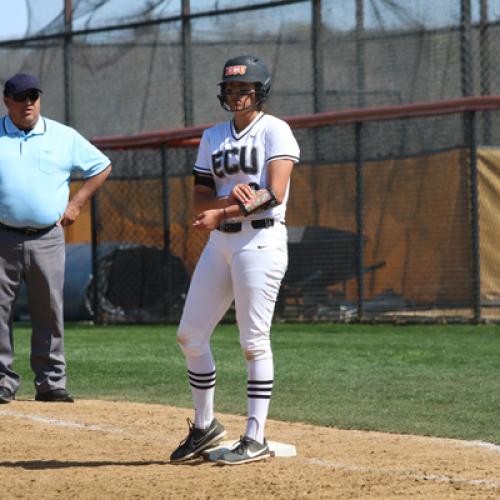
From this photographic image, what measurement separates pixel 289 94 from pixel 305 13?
40.0 inches

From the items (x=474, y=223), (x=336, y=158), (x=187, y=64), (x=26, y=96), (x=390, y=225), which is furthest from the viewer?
(x=187, y=64)

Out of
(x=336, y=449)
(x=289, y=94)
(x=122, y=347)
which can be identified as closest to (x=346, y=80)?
(x=289, y=94)

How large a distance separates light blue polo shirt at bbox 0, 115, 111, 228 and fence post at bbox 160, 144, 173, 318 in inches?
300

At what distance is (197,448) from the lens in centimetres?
619

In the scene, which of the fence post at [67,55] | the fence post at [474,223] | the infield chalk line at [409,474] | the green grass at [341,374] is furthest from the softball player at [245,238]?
the fence post at [67,55]

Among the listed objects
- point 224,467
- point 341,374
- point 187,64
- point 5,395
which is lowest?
point 341,374

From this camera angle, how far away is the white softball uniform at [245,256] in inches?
238

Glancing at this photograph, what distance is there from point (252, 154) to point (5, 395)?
337 cm

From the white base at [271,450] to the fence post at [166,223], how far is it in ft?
32.5

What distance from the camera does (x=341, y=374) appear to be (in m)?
10.0

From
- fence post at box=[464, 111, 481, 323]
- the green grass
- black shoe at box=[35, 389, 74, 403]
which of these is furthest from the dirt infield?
fence post at box=[464, 111, 481, 323]

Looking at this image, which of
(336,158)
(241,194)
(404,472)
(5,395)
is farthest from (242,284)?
(336,158)

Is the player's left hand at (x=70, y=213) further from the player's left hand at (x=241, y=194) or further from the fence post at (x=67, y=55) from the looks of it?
the fence post at (x=67, y=55)

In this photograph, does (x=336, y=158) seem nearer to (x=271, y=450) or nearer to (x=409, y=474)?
(x=271, y=450)
